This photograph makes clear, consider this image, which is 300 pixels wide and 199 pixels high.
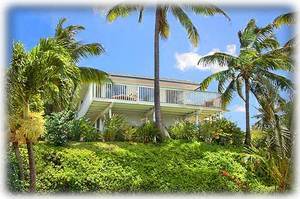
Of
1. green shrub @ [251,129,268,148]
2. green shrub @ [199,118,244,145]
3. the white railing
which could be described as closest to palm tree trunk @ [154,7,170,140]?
green shrub @ [199,118,244,145]

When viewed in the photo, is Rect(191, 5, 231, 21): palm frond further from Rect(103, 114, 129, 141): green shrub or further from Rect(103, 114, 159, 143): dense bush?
Rect(103, 114, 129, 141): green shrub

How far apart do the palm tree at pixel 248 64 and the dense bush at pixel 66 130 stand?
5.64 metres

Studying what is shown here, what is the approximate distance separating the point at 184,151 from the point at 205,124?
2053 millimetres

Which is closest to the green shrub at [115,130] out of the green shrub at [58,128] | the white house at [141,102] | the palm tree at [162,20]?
the palm tree at [162,20]

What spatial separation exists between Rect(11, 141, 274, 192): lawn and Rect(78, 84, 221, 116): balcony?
4.59 meters

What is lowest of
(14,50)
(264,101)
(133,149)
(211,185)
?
(211,185)

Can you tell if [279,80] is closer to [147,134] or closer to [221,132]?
[221,132]

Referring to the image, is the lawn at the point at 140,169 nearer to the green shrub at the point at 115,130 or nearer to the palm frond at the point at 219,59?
the green shrub at the point at 115,130

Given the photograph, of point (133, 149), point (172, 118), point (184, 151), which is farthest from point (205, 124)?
point (172, 118)

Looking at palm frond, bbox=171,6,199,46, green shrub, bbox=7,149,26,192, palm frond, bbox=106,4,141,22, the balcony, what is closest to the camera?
green shrub, bbox=7,149,26,192

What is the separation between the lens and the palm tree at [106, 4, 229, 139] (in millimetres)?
17719

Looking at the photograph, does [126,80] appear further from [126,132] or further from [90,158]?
[90,158]

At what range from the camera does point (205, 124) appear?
59.8 ft

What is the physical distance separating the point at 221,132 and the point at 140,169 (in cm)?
433
